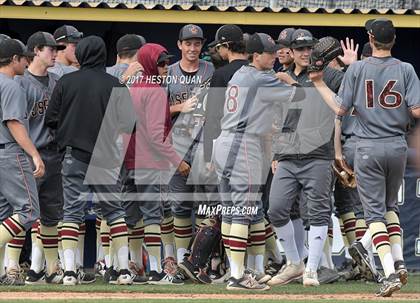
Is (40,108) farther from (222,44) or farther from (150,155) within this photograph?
(222,44)

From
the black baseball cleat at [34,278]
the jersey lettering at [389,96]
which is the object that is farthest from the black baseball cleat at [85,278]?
the jersey lettering at [389,96]

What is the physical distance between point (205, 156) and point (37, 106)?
1741 millimetres

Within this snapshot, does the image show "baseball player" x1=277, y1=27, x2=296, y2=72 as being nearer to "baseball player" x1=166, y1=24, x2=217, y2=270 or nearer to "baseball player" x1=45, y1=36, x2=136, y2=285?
"baseball player" x1=166, y1=24, x2=217, y2=270

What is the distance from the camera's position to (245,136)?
10750 millimetres

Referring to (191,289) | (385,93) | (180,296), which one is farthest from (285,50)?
(180,296)

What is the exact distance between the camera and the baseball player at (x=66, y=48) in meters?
12.1

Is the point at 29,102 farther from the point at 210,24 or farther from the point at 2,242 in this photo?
the point at 210,24

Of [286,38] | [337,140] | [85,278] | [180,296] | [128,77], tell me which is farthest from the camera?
[286,38]

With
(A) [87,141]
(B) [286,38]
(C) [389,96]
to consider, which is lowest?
(A) [87,141]

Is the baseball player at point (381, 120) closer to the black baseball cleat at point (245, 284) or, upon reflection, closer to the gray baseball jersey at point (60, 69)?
the black baseball cleat at point (245, 284)

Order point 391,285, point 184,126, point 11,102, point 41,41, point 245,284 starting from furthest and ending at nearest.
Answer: point 184,126
point 41,41
point 245,284
point 11,102
point 391,285

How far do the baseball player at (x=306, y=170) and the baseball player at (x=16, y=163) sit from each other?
2.13 m

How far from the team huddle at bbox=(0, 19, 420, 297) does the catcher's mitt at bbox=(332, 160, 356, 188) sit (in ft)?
0.10

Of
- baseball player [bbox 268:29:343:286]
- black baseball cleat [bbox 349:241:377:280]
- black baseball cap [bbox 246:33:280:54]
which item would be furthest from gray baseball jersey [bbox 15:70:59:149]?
black baseball cleat [bbox 349:241:377:280]
